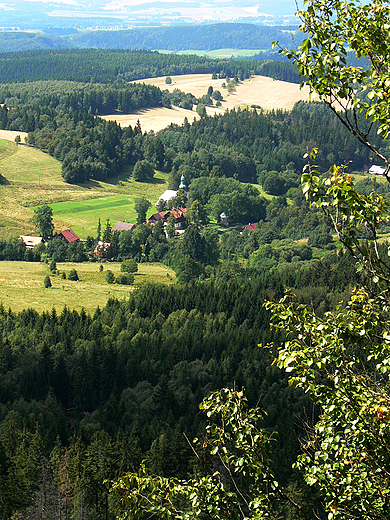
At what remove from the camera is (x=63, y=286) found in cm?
9950

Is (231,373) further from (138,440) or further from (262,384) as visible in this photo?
(138,440)

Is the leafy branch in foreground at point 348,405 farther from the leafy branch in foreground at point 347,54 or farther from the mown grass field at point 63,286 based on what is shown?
the mown grass field at point 63,286

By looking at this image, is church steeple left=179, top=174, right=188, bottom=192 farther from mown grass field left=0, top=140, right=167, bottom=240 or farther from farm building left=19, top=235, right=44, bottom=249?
farm building left=19, top=235, right=44, bottom=249

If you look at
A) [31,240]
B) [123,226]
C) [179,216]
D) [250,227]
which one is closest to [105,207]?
A: [123,226]

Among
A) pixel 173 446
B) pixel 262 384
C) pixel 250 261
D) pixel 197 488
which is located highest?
pixel 197 488

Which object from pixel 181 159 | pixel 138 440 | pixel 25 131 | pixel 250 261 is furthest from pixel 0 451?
pixel 25 131

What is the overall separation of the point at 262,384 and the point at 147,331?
20.7 metres

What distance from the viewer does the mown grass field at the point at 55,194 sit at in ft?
444

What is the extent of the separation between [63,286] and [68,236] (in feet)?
81.8

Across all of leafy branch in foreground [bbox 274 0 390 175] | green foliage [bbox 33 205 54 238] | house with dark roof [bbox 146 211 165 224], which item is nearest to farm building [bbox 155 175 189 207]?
house with dark roof [bbox 146 211 165 224]

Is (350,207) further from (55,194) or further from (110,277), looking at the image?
(55,194)

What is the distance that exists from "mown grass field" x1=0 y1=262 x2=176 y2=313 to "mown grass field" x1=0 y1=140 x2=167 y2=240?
18.5 metres

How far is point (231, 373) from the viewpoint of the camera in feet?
217

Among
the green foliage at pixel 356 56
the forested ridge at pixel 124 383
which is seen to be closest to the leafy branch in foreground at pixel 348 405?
the green foliage at pixel 356 56
